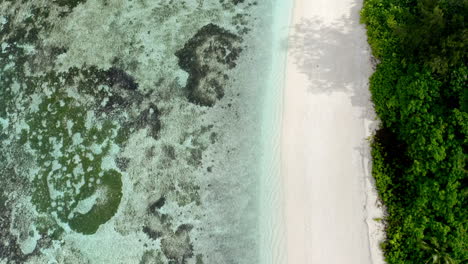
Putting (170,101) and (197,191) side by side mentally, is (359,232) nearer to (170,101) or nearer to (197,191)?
(197,191)

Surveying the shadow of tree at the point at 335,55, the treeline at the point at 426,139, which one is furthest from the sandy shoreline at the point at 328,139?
the treeline at the point at 426,139

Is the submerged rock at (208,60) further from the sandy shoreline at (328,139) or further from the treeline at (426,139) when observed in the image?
the treeline at (426,139)

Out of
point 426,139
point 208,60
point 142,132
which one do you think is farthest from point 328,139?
point 142,132

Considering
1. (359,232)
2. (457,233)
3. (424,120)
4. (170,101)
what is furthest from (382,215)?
→ (170,101)

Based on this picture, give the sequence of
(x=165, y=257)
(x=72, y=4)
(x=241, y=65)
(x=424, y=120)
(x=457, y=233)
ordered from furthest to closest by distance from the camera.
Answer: (x=72, y=4) < (x=241, y=65) < (x=165, y=257) < (x=424, y=120) < (x=457, y=233)

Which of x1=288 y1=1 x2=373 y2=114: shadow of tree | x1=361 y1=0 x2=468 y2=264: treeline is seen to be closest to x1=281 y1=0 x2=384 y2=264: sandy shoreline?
x1=288 y1=1 x2=373 y2=114: shadow of tree
